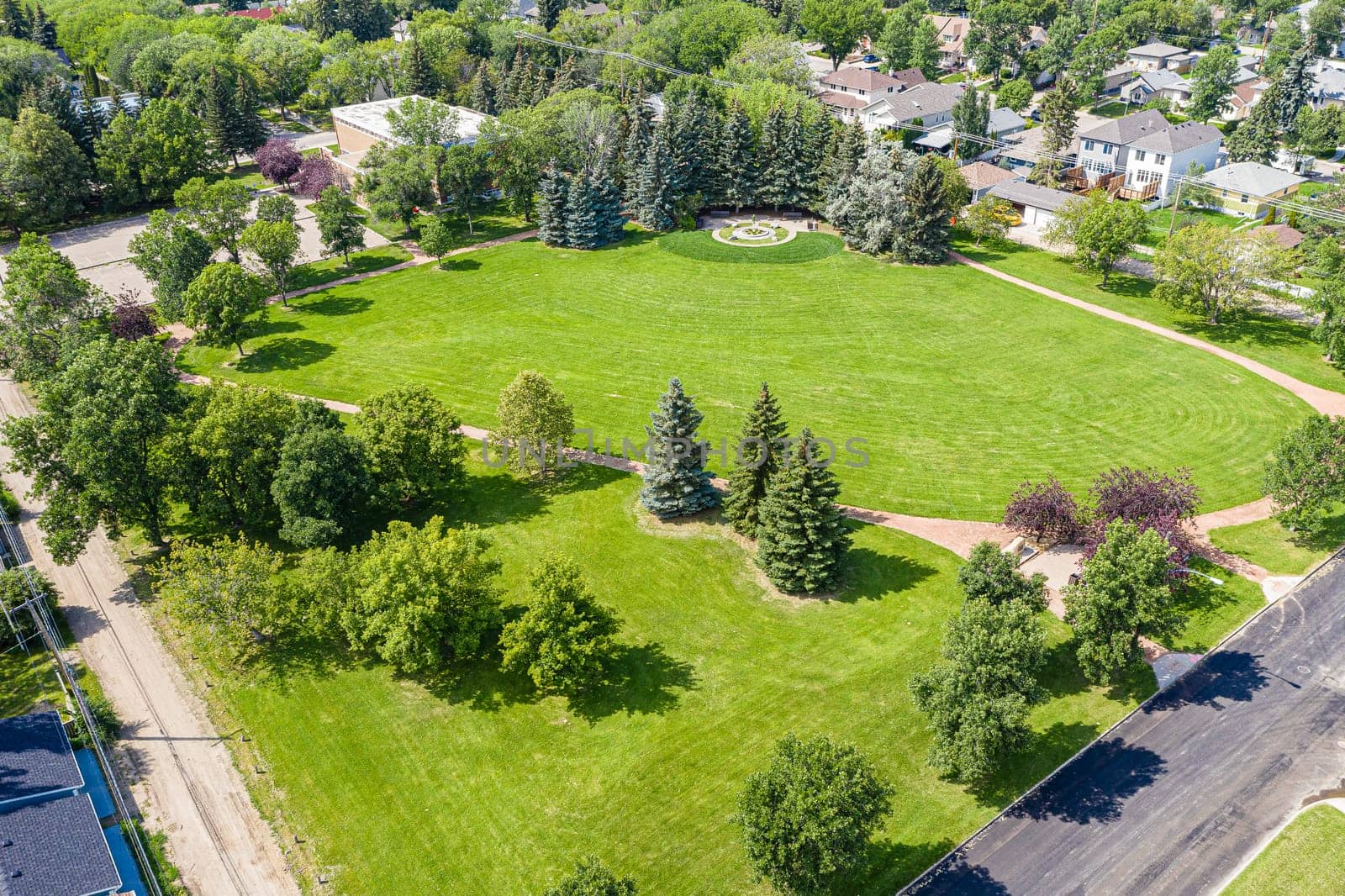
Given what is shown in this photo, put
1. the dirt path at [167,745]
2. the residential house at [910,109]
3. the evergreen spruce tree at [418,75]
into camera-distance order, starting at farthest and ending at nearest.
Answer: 1. the evergreen spruce tree at [418,75]
2. the residential house at [910,109]
3. the dirt path at [167,745]

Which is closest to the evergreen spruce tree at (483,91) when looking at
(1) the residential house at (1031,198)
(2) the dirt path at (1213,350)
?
(1) the residential house at (1031,198)

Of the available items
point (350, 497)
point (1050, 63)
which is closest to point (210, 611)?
point (350, 497)

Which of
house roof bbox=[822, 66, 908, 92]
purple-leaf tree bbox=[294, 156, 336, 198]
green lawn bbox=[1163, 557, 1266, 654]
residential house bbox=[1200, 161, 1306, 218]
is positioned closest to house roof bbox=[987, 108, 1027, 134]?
house roof bbox=[822, 66, 908, 92]

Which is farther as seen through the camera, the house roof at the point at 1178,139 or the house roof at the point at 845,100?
the house roof at the point at 845,100

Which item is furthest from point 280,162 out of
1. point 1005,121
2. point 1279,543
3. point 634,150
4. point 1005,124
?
point 1279,543

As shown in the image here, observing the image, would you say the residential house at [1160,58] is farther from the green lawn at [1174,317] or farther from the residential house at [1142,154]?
the green lawn at [1174,317]

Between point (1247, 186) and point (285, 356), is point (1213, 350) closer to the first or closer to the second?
point (1247, 186)

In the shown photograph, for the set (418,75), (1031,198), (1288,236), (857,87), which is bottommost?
(1288,236)
